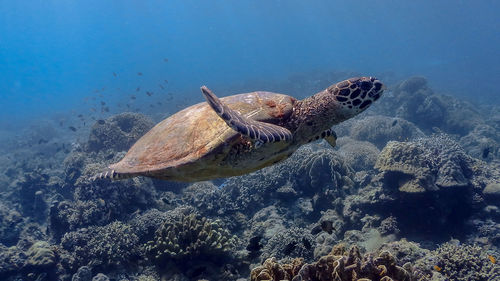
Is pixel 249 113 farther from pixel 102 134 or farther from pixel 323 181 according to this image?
pixel 102 134

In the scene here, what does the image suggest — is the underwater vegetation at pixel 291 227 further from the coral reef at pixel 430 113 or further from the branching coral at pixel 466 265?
the coral reef at pixel 430 113

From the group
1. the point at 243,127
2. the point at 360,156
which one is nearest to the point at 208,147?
the point at 243,127

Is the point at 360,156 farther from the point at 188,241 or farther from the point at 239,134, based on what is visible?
the point at 239,134

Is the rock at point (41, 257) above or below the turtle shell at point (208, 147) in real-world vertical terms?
below

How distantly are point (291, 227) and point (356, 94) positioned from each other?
3543 mm

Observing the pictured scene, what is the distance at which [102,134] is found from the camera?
12836 millimetres

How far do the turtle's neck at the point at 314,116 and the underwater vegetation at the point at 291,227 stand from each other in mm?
1757

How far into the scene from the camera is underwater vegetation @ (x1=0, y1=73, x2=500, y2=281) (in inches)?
184

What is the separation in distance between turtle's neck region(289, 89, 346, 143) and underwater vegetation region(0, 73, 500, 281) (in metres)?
1.76

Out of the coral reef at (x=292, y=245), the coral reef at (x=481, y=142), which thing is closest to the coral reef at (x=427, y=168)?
the coral reef at (x=292, y=245)

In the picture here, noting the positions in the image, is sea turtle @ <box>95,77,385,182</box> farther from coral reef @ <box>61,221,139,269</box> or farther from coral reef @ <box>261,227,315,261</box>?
coral reef @ <box>61,221,139,269</box>

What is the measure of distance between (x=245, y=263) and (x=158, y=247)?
1.86 meters

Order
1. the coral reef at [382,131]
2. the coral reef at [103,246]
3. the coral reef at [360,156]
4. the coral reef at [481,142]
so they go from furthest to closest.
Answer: the coral reef at [382,131] → the coral reef at [481,142] → the coral reef at [360,156] → the coral reef at [103,246]

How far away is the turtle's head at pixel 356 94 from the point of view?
3826mm
